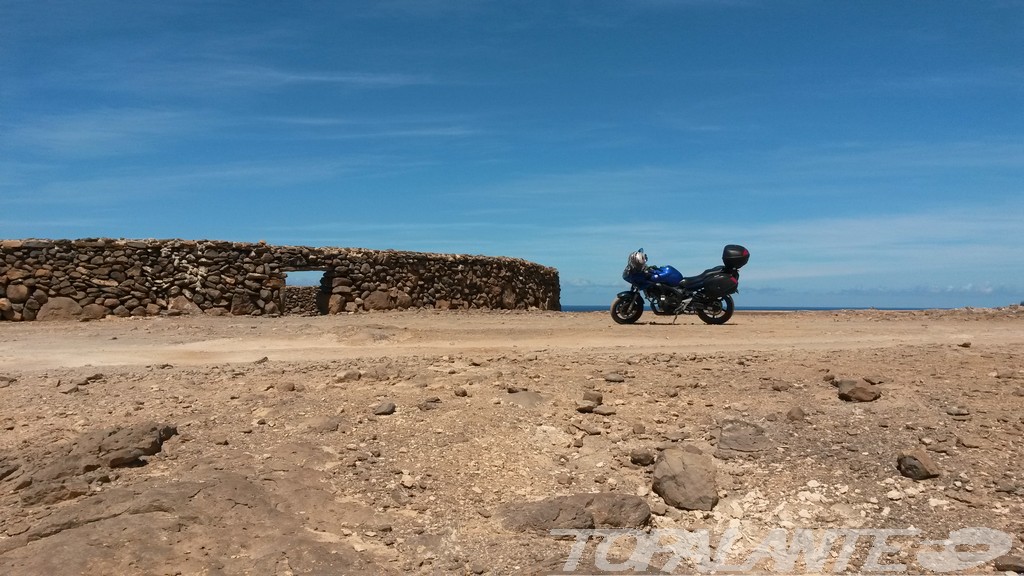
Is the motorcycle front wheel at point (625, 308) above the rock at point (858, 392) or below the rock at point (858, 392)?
above

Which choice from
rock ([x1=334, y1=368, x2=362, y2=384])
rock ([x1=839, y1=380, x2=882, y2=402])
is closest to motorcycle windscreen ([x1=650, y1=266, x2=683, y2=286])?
rock ([x1=839, y1=380, x2=882, y2=402])

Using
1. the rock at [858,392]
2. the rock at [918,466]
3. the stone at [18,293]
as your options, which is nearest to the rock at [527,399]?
the rock at [858,392]

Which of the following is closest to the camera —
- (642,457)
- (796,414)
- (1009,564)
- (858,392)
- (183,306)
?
(1009,564)

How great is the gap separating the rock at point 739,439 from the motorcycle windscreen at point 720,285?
26.2 ft

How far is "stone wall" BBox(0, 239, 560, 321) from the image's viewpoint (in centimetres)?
1523

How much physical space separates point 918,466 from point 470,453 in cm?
333

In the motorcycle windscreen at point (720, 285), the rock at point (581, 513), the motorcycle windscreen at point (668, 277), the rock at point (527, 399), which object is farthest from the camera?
the motorcycle windscreen at point (668, 277)

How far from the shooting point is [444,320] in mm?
14969

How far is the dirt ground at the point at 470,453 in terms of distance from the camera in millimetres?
4496

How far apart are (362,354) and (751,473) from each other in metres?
5.09

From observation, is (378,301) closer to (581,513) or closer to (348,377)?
(348,377)

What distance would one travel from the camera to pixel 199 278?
16.4 meters

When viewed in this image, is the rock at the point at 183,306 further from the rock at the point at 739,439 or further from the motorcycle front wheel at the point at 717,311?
the rock at the point at 739,439

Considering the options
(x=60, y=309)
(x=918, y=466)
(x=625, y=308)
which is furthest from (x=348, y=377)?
(x=60, y=309)
